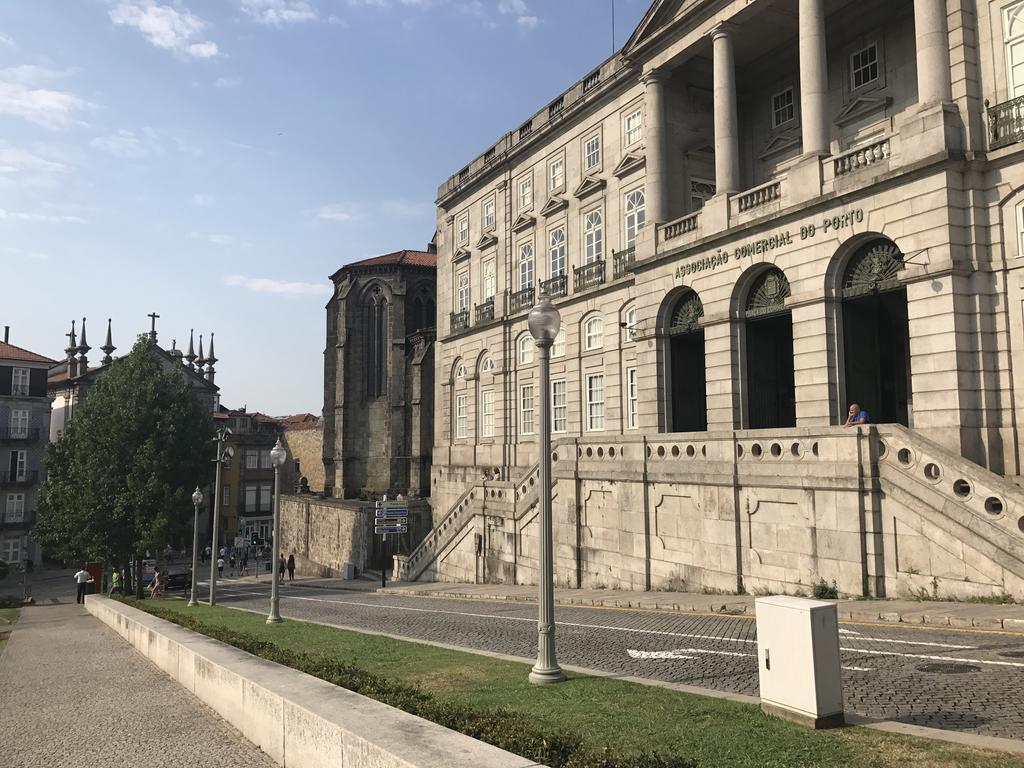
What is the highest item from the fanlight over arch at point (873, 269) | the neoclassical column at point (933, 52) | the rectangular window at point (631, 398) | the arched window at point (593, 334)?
the neoclassical column at point (933, 52)

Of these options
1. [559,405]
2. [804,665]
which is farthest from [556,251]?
[804,665]

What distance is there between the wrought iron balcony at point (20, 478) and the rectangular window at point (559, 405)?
163 ft

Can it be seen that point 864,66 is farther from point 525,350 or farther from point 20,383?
point 20,383

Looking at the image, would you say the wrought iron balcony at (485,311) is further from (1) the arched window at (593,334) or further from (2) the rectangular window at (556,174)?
(1) the arched window at (593,334)

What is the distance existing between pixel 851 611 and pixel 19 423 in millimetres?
67499

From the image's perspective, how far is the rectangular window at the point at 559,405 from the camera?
3500cm

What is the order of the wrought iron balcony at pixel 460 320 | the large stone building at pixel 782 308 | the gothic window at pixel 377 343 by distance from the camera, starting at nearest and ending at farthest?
the large stone building at pixel 782 308 → the wrought iron balcony at pixel 460 320 → the gothic window at pixel 377 343

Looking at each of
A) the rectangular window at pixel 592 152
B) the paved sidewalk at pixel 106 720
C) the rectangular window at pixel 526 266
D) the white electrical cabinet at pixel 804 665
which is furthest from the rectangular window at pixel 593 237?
the white electrical cabinet at pixel 804 665

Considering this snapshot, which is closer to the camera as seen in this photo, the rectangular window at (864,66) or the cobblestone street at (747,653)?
the cobblestone street at (747,653)

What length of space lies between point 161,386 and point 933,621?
4239cm

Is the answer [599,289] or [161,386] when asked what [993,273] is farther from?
[161,386]

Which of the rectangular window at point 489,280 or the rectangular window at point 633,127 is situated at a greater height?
the rectangular window at point 633,127

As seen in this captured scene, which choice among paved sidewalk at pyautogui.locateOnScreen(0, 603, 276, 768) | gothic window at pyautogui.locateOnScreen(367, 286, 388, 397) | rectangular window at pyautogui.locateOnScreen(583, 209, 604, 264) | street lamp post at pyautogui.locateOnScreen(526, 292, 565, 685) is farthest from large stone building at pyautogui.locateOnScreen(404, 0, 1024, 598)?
gothic window at pyautogui.locateOnScreen(367, 286, 388, 397)

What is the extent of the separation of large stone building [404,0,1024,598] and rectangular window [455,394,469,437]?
20.6ft
